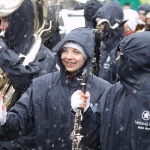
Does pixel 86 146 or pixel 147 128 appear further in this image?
pixel 86 146

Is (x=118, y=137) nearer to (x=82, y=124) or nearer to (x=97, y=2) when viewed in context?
(x=82, y=124)

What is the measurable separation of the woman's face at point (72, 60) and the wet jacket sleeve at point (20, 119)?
392 millimetres

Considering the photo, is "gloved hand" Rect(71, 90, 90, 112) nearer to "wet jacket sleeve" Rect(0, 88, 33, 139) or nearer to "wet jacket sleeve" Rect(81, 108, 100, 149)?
"wet jacket sleeve" Rect(81, 108, 100, 149)

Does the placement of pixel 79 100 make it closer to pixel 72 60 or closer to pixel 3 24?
pixel 72 60

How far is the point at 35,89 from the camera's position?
14.9ft

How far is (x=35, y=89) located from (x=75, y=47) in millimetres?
496

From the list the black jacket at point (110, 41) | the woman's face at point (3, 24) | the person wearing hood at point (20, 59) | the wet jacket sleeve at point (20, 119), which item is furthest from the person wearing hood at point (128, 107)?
the black jacket at point (110, 41)

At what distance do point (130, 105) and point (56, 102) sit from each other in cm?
83

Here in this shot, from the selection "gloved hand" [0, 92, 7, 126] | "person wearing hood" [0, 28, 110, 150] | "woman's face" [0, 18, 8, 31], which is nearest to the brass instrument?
"woman's face" [0, 18, 8, 31]

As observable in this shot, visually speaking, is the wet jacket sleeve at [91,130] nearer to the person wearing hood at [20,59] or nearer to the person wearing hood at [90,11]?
the person wearing hood at [20,59]

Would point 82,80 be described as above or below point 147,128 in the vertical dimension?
above

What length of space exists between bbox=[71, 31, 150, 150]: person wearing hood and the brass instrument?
161 cm

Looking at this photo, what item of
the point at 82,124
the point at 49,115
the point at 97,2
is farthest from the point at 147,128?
→ the point at 97,2

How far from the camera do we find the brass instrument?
541 cm
